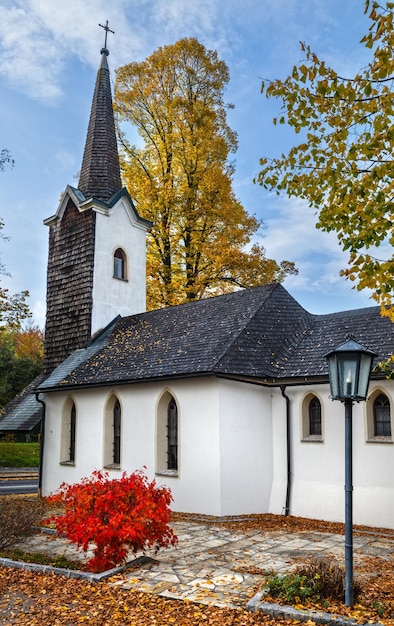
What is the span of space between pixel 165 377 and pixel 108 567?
6221mm

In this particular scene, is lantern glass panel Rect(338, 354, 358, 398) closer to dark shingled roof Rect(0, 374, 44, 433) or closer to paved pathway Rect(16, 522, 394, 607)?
paved pathway Rect(16, 522, 394, 607)

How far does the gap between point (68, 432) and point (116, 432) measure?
2483 millimetres

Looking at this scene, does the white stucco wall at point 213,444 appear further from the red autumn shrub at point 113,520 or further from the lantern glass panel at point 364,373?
the lantern glass panel at point 364,373

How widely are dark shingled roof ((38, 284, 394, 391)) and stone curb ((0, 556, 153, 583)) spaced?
17.3 feet

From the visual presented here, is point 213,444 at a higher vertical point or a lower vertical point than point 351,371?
lower

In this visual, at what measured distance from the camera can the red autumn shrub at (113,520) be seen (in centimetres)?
765

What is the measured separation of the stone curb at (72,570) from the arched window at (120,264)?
44.0ft

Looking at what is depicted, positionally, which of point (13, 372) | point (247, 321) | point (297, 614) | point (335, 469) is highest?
point (247, 321)

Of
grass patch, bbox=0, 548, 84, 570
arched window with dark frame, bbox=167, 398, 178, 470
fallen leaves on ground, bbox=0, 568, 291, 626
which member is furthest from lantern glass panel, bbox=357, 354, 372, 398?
A: arched window with dark frame, bbox=167, 398, 178, 470

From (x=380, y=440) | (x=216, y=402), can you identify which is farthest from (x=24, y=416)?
(x=380, y=440)

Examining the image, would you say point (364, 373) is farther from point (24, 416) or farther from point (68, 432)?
point (24, 416)

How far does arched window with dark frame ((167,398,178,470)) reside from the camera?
46.8 ft

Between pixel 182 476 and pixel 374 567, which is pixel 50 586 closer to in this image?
pixel 374 567

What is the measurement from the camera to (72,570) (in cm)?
776
